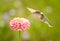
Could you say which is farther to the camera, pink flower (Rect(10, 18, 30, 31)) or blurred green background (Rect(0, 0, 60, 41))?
blurred green background (Rect(0, 0, 60, 41))

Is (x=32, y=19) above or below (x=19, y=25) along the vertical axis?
→ above

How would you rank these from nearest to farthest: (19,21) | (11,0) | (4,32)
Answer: (19,21)
(4,32)
(11,0)

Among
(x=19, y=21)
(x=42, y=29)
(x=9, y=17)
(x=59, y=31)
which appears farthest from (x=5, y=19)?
(x=19, y=21)

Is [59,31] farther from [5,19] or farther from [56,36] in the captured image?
[5,19]

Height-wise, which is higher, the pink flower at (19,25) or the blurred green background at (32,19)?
the blurred green background at (32,19)

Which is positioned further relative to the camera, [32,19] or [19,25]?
[32,19]

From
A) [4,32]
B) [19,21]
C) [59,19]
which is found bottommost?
[19,21]

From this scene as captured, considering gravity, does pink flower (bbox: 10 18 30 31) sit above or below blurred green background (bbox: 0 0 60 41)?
below

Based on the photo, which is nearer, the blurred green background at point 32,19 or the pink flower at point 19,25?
the pink flower at point 19,25
